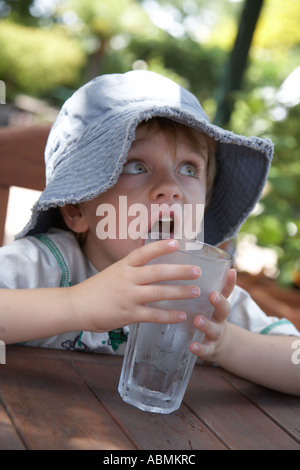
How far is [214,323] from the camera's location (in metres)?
0.97

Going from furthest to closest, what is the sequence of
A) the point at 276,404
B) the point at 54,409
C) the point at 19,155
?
the point at 19,155
the point at 276,404
the point at 54,409

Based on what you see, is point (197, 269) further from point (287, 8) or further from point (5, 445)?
point (287, 8)

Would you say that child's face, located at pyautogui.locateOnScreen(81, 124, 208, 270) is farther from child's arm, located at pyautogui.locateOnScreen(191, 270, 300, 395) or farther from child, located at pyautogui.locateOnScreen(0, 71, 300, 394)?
child's arm, located at pyautogui.locateOnScreen(191, 270, 300, 395)

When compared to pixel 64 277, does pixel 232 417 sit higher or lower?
lower

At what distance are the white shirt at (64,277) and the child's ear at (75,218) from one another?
0.10 feet

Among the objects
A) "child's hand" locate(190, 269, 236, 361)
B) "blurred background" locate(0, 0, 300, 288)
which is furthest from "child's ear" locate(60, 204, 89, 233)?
"blurred background" locate(0, 0, 300, 288)

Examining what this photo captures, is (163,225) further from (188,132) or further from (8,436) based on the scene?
(8,436)

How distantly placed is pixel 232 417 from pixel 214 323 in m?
0.16

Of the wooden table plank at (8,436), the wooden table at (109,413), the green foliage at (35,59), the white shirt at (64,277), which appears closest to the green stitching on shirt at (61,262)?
the white shirt at (64,277)

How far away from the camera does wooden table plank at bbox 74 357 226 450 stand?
76 centimetres

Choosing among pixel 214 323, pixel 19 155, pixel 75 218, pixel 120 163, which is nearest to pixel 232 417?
pixel 214 323

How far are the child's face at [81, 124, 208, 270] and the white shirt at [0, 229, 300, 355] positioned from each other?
96mm

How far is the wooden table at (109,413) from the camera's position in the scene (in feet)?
2.40
